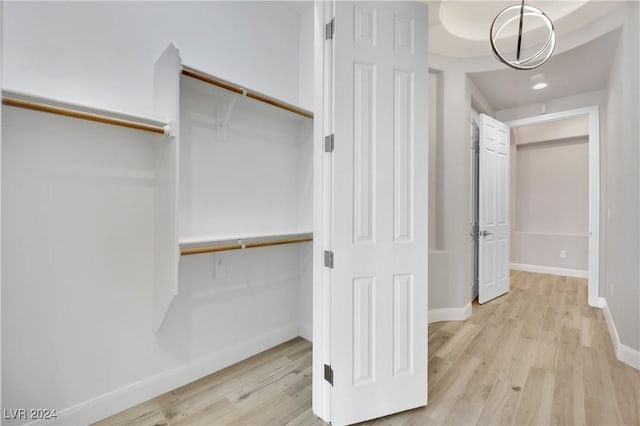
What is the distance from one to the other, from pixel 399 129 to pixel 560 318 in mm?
3105

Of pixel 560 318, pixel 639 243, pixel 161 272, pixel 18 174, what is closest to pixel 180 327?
pixel 161 272

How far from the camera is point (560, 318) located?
3.24 m

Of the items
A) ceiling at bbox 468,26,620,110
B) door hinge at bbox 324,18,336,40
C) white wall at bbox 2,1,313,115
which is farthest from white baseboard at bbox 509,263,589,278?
door hinge at bbox 324,18,336,40

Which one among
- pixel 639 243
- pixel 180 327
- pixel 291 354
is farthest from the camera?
pixel 291 354

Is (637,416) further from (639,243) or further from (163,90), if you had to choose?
(163,90)

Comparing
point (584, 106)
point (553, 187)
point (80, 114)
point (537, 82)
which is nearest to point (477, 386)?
point (80, 114)

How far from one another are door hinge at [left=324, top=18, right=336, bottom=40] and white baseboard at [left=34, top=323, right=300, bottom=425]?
2.21m

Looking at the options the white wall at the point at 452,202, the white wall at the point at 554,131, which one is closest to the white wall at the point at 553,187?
the white wall at the point at 554,131

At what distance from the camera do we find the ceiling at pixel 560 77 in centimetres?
282

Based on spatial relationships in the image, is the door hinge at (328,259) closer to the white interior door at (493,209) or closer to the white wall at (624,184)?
the white wall at (624,184)

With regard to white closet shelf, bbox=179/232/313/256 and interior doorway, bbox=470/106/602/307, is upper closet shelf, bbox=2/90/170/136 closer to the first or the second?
white closet shelf, bbox=179/232/313/256

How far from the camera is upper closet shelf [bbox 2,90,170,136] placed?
1301mm

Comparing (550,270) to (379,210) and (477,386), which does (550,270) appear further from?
(379,210)

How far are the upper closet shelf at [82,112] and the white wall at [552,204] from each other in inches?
245
